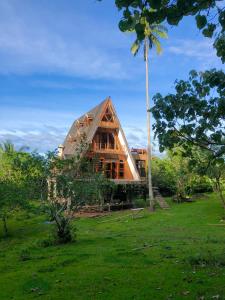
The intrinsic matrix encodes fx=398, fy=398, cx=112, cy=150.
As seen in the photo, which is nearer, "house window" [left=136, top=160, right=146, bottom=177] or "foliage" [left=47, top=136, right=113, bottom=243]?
"foliage" [left=47, top=136, right=113, bottom=243]

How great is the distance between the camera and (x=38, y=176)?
2242 cm

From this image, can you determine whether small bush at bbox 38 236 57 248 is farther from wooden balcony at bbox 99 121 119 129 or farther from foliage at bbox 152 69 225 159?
wooden balcony at bbox 99 121 119 129

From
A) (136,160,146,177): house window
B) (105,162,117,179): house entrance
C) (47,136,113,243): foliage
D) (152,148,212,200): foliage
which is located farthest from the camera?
(136,160,146,177): house window

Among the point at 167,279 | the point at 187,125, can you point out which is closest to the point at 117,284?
the point at 167,279

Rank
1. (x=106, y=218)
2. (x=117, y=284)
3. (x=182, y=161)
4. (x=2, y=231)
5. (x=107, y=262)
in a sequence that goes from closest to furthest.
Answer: (x=117, y=284) < (x=107, y=262) < (x=2, y=231) < (x=106, y=218) < (x=182, y=161)

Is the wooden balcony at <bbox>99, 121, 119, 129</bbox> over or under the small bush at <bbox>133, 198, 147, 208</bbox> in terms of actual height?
over

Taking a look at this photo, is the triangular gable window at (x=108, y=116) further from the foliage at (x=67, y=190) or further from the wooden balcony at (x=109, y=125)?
the foliage at (x=67, y=190)

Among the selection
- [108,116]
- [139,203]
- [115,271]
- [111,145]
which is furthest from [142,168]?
[115,271]

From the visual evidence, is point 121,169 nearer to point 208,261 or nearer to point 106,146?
point 106,146

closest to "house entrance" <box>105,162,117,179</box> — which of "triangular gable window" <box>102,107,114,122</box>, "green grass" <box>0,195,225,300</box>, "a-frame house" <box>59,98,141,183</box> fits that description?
"a-frame house" <box>59,98,141,183</box>

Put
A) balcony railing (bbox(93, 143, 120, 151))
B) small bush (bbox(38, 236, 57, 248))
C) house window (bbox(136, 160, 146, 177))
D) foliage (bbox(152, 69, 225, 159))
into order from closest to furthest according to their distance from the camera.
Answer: foliage (bbox(152, 69, 225, 159)), small bush (bbox(38, 236, 57, 248)), balcony railing (bbox(93, 143, 120, 151)), house window (bbox(136, 160, 146, 177))

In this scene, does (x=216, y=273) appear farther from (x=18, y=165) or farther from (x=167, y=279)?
(x=18, y=165)

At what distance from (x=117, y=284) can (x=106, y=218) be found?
87.3 feet

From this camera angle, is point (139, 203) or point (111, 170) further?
point (139, 203)
